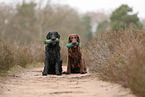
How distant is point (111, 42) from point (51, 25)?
96.8 feet

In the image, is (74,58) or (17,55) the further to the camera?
(17,55)

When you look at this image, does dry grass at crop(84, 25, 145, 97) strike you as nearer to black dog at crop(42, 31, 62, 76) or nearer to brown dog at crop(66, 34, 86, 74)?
brown dog at crop(66, 34, 86, 74)

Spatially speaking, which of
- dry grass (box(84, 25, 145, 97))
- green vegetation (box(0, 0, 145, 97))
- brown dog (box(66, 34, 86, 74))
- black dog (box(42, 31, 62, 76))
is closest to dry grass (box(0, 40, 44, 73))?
green vegetation (box(0, 0, 145, 97))

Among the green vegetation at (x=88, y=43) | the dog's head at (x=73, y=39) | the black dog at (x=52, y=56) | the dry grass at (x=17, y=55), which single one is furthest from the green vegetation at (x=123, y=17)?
the black dog at (x=52, y=56)

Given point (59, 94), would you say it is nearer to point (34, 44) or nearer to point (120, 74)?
point (120, 74)

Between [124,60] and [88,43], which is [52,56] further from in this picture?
[124,60]

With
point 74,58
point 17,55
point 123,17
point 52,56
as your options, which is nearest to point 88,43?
point 74,58

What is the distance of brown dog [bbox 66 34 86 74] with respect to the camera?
8.23 m

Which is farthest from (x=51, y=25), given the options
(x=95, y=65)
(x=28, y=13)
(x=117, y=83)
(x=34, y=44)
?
(x=117, y=83)

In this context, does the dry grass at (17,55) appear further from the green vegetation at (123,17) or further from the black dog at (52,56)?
the green vegetation at (123,17)

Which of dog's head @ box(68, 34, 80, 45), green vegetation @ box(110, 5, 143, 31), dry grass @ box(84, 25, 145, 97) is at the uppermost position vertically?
green vegetation @ box(110, 5, 143, 31)

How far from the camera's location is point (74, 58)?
27.3 ft

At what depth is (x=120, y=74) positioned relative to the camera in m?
4.98

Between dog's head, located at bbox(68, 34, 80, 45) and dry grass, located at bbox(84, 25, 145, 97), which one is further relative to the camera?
dog's head, located at bbox(68, 34, 80, 45)
